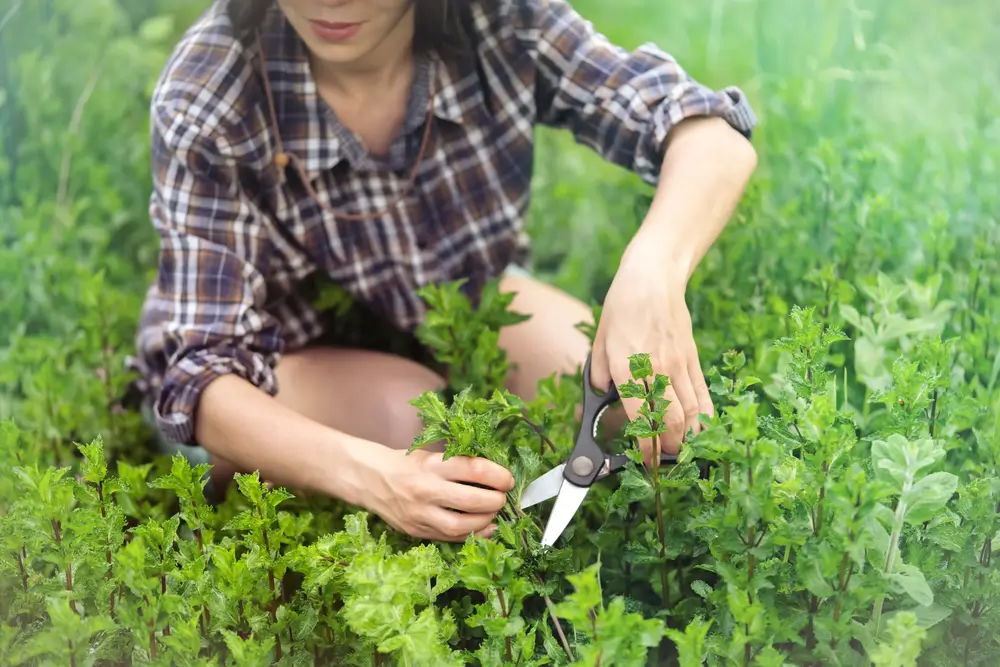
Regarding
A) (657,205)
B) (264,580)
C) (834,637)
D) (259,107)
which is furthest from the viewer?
(259,107)

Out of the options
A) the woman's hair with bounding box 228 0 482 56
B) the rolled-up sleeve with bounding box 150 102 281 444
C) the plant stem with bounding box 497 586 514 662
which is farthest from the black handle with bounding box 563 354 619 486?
the woman's hair with bounding box 228 0 482 56

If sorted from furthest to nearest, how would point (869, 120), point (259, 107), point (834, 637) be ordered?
point (869, 120)
point (259, 107)
point (834, 637)

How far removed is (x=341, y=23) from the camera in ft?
4.78

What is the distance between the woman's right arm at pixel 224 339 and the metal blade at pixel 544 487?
0.60ft

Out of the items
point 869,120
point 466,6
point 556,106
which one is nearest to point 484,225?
point 556,106

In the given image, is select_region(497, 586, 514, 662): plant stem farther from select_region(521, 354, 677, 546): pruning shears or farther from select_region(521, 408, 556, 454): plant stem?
select_region(521, 408, 556, 454): plant stem

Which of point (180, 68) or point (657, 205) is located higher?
point (180, 68)

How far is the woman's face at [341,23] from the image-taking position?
144 centimetres

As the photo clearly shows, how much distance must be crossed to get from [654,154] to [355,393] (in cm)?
67

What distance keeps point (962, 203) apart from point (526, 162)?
2.82ft

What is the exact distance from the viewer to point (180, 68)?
1.57 metres

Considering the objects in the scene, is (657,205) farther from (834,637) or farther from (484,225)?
(834,637)

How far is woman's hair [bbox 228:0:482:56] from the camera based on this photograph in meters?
1.57

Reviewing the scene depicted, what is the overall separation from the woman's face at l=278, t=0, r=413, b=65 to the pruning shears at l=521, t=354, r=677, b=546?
24.6 inches
